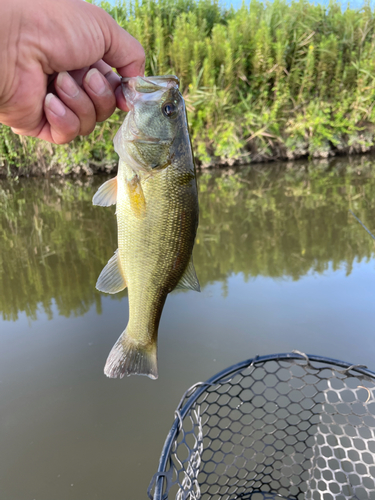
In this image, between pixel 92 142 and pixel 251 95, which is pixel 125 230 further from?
pixel 251 95

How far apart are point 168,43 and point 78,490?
28.9 feet

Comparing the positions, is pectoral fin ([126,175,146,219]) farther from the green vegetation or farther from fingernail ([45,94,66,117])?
the green vegetation

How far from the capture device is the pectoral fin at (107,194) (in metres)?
1.40

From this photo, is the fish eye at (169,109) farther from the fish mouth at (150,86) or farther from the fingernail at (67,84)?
the fingernail at (67,84)

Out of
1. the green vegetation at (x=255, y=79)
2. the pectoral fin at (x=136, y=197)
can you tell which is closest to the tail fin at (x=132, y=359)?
the pectoral fin at (x=136, y=197)

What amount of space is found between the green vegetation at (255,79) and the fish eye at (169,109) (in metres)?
6.50

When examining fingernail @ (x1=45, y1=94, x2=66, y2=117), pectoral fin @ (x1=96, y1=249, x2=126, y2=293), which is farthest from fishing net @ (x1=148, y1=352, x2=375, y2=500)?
fingernail @ (x1=45, y1=94, x2=66, y2=117)

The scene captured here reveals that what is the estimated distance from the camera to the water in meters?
1.77

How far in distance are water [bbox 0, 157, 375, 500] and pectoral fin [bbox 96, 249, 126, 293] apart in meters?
0.89

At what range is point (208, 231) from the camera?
444 centimetres

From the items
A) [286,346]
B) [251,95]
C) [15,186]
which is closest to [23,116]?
[286,346]

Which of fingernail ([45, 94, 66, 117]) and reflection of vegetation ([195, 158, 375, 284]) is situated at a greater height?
fingernail ([45, 94, 66, 117])

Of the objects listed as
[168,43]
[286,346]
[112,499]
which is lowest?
[112,499]

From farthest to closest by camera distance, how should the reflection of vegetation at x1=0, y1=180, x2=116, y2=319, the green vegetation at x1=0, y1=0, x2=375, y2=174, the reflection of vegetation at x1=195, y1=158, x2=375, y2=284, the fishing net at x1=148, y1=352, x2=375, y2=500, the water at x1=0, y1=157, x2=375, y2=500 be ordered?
the green vegetation at x1=0, y1=0, x2=375, y2=174, the reflection of vegetation at x1=195, y1=158, x2=375, y2=284, the reflection of vegetation at x1=0, y1=180, x2=116, y2=319, the water at x1=0, y1=157, x2=375, y2=500, the fishing net at x1=148, y1=352, x2=375, y2=500
